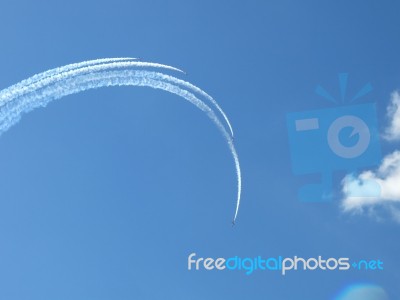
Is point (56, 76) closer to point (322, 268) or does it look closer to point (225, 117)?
point (225, 117)

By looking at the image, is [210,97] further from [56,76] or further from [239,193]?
[56,76]

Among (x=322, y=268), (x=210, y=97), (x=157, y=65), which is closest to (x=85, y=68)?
(x=157, y=65)

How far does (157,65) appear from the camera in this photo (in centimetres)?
3891

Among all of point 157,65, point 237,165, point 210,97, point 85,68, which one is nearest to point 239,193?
point 237,165

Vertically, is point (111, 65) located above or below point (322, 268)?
above

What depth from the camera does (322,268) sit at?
33.5 metres

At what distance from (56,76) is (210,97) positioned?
9.50 m

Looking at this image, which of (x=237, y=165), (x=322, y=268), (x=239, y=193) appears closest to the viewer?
(x=322, y=268)

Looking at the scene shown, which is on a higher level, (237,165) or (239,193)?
(237,165)

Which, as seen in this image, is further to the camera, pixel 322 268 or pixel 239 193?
pixel 239 193

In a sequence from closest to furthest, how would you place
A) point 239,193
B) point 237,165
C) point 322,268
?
point 322,268, point 239,193, point 237,165

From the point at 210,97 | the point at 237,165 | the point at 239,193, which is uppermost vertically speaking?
the point at 210,97

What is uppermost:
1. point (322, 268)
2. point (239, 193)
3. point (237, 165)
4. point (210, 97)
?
point (210, 97)

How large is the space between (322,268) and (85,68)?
60.1ft
